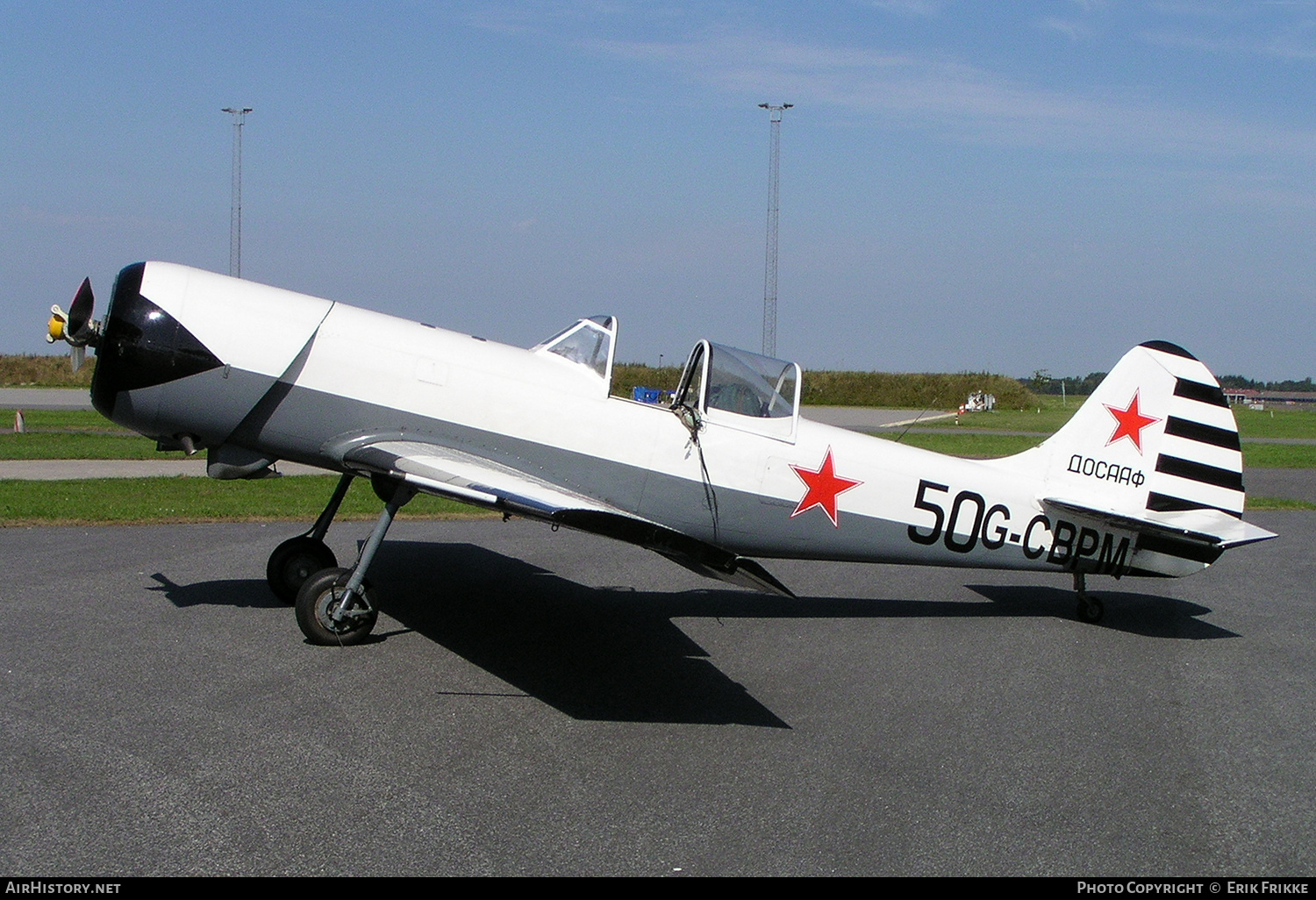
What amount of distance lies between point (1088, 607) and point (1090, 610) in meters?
0.03

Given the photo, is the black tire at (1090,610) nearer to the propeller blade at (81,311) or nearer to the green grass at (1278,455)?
the propeller blade at (81,311)

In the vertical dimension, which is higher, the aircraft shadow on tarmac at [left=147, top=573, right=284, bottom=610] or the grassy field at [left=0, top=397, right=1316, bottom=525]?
the aircraft shadow on tarmac at [left=147, top=573, right=284, bottom=610]

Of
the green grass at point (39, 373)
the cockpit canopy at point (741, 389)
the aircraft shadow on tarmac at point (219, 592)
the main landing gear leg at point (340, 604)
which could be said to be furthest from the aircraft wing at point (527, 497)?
the green grass at point (39, 373)

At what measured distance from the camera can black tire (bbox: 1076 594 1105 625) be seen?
8.98 metres

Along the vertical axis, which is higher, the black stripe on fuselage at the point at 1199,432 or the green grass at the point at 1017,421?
the black stripe on fuselage at the point at 1199,432

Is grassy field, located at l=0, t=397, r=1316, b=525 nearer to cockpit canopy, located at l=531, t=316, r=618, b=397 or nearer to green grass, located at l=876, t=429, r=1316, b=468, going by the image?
green grass, located at l=876, t=429, r=1316, b=468

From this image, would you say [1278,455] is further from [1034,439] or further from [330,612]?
[330,612]

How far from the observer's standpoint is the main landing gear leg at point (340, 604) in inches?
277

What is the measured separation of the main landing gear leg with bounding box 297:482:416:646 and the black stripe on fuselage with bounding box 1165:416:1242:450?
264 inches

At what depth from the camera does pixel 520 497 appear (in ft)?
20.4

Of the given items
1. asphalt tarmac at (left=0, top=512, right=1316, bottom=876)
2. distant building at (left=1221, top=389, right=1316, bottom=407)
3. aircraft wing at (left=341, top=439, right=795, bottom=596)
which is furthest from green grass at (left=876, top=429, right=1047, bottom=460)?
distant building at (left=1221, top=389, right=1316, bottom=407)

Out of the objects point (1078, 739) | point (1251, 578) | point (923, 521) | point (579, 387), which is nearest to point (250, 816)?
point (579, 387)

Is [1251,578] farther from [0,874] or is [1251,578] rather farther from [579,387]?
[0,874]

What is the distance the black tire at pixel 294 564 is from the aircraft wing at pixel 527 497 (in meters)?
1.65
